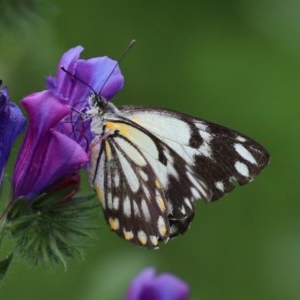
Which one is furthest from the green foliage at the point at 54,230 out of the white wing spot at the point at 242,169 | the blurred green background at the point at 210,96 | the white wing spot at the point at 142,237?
the blurred green background at the point at 210,96

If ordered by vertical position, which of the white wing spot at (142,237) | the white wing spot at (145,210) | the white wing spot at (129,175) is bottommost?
the white wing spot at (142,237)

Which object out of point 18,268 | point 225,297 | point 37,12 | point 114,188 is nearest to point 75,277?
point 18,268

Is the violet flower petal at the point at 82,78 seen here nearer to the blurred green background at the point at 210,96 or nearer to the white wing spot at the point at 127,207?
the white wing spot at the point at 127,207

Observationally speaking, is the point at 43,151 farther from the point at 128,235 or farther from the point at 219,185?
the point at 219,185

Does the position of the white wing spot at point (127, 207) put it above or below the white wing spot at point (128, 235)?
above

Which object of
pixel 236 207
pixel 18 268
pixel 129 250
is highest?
pixel 236 207

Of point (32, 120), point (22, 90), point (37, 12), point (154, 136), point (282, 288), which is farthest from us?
point (22, 90)

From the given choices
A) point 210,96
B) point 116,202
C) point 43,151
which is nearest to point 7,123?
point 43,151

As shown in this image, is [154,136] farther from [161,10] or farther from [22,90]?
[161,10]
